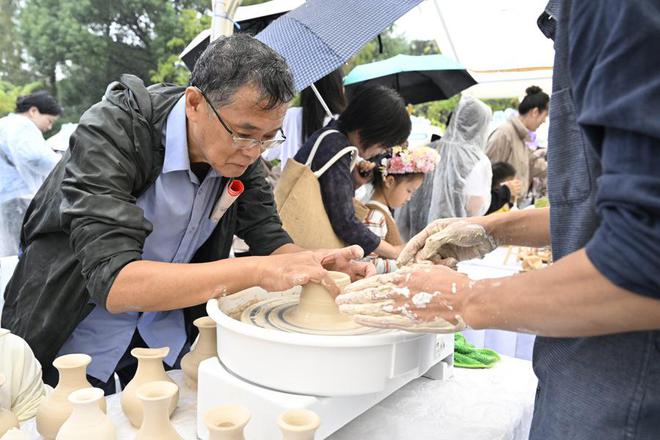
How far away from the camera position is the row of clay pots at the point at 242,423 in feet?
3.03

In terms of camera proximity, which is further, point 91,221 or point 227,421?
point 91,221

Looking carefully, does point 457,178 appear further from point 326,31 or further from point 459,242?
point 459,242

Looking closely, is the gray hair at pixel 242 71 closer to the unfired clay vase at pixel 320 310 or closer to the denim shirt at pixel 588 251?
the unfired clay vase at pixel 320 310

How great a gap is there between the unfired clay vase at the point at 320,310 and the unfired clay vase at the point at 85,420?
52 centimetres

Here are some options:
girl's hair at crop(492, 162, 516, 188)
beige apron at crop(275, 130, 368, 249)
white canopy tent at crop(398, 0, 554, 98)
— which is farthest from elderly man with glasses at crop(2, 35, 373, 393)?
white canopy tent at crop(398, 0, 554, 98)

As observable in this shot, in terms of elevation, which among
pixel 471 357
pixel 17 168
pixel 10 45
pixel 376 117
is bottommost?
pixel 471 357

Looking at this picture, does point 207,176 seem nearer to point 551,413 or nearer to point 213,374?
point 213,374

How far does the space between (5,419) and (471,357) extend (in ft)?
4.64

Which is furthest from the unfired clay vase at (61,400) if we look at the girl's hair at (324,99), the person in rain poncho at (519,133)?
the person in rain poncho at (519,133)

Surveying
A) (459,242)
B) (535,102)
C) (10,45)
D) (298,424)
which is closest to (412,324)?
(298,424)

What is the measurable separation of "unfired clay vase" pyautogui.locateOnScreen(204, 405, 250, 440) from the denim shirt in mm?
597

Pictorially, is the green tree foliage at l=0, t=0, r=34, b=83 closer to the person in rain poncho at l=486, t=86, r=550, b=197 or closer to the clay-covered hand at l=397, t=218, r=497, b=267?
the person in rain poncho at l=486, t=86, r=550, b=197

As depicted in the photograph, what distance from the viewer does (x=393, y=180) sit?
11.0 ft

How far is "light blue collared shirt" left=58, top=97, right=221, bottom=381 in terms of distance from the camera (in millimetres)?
1560
